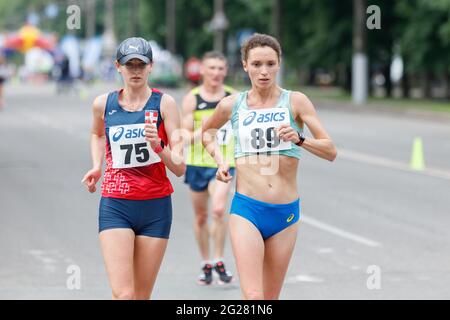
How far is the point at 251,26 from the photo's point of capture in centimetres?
7225

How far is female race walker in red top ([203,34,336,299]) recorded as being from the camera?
7203 millimetres

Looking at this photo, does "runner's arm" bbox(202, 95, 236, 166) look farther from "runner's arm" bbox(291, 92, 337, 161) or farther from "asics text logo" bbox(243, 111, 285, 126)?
"runner's arm" bbox(291, 92, 337, 161)

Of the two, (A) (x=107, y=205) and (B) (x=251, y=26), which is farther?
(B) (x=251, y=26)

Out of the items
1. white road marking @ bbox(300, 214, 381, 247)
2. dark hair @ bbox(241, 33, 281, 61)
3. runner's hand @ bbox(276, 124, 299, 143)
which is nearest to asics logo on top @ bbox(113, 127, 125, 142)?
dark hair @ bbox(241, 33, 281, 61)

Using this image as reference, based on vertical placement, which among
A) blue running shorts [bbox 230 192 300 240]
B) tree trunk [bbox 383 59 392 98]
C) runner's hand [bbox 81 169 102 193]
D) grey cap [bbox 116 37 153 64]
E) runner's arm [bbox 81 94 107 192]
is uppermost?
grey cap [bbox 116 37 153 64]

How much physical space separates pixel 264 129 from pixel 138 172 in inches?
31.6

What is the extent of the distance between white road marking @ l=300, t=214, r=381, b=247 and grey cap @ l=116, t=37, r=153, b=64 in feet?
18.9

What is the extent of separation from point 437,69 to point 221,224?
115 feet

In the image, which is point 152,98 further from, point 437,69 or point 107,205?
point 437,69

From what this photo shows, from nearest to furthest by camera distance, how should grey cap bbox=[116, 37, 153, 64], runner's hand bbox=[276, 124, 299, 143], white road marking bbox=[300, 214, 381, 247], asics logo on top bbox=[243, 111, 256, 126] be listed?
runner's hand bbox=[276, 124, 299, 143]
grey cap bbox=[116, 37, 153, 64]
asics logo on top bbox=[243, 111, 256, 126]
white road marking bbox=[300, 214, 381, 247]

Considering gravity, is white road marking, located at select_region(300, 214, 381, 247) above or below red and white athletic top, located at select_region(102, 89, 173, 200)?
below

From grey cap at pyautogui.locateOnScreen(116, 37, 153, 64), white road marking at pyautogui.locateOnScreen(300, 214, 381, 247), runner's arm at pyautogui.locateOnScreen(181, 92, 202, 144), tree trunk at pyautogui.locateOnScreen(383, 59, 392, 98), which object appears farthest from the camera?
tree trunk at pyautogui.locateOnScreen(383, 59, 392, 98)

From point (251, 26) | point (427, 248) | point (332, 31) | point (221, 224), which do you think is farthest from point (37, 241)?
point (251, 26)

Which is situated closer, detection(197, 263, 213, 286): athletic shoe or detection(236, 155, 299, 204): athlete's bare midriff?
detection(236, 155, 299, 204): athlete's bare midriff
